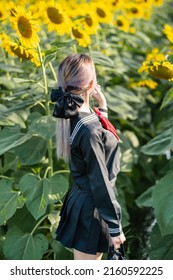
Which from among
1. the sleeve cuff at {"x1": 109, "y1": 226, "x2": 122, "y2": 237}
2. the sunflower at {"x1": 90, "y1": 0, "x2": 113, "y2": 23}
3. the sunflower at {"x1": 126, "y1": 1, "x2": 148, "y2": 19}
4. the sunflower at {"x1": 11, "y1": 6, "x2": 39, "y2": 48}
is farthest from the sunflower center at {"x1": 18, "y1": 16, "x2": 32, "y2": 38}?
the sunflower at {"x1": 126, "y1": 1, "x2": 148, "y2": 19}

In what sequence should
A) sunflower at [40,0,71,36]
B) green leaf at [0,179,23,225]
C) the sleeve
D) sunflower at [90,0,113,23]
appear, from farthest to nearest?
1. sunflower at [90,0,113,23]
2. sunflower at [40,0,71,36]
3. green leaf at [0,179,23,225]
4. the sleeve

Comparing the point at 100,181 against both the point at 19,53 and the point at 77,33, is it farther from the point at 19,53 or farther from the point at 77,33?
the point at 77,33

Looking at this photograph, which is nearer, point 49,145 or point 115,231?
point 115,231

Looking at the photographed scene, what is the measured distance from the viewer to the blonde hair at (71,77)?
2.38 m

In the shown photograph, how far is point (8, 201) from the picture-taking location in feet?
9.48

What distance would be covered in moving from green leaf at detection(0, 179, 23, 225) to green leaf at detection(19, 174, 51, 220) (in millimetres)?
75

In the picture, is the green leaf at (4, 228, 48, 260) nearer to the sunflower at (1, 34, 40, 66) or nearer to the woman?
the woman

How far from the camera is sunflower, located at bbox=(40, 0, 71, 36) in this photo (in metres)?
3.29

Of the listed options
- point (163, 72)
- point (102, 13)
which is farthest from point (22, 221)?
point (102, 13)

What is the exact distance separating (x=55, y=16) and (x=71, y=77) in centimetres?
101

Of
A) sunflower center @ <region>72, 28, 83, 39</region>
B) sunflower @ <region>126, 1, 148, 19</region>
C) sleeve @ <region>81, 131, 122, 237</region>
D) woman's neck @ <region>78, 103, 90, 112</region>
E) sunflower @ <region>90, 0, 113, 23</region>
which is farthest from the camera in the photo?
sunflower @ <region>126, 1, 148, 19</region>

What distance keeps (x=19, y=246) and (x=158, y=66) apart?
0.99m
